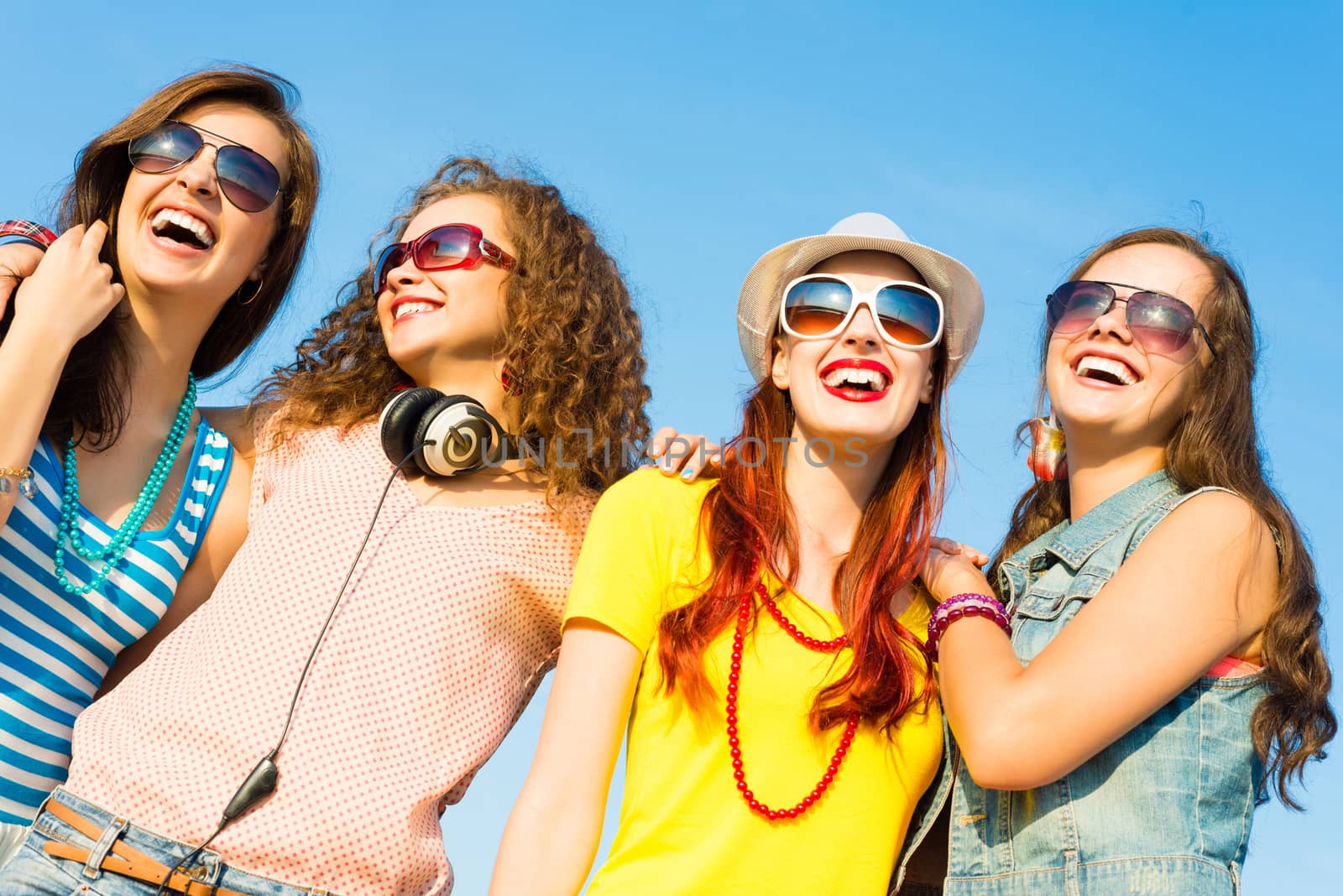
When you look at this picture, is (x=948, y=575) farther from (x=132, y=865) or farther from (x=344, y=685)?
(x=132, y=865)

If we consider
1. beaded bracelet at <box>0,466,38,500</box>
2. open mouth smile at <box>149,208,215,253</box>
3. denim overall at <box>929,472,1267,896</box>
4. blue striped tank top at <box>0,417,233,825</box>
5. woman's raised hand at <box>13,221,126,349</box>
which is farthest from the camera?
open mouth smile at <box>149,208,215,253</box>

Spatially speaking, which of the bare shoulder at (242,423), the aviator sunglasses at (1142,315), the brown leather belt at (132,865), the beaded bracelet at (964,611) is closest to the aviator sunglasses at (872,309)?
the aviator sunglasses at (1142,315)

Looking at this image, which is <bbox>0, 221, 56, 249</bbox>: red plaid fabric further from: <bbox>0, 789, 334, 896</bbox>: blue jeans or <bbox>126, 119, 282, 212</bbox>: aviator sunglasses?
<bbox>0, 789, 334, 896</bbox>: blue jeans

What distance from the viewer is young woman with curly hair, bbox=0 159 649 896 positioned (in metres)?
3.69

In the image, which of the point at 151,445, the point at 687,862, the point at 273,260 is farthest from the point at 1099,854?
the point at 273,260

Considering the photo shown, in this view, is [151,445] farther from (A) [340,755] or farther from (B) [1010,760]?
(B) [1010,760]

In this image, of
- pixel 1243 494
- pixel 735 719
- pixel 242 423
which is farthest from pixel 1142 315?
pixel 242 423

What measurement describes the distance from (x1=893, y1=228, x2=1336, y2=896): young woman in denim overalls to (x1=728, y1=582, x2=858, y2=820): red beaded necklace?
32 centimetres

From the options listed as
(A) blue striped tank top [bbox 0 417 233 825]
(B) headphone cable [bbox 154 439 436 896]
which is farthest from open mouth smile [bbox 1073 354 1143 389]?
(A) blue striped tank top [bbox 0 417 233 825]

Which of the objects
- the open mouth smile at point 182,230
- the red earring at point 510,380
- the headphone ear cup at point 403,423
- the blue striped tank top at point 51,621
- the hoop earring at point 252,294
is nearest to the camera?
the blue striped tank top at point 51,621

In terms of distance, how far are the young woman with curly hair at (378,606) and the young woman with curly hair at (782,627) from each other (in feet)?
1.82

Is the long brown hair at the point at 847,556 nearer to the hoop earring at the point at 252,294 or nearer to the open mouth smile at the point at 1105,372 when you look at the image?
the open mouth smile at the point at 1105,372

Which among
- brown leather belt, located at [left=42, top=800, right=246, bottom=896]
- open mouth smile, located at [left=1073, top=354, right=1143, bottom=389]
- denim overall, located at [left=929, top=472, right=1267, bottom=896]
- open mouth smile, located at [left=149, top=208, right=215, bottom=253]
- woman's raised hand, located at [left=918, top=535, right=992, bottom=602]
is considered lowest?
brown leather belt, located at [left=42, top=800, right=246, bottom=896]

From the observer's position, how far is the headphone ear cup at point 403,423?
432cm
